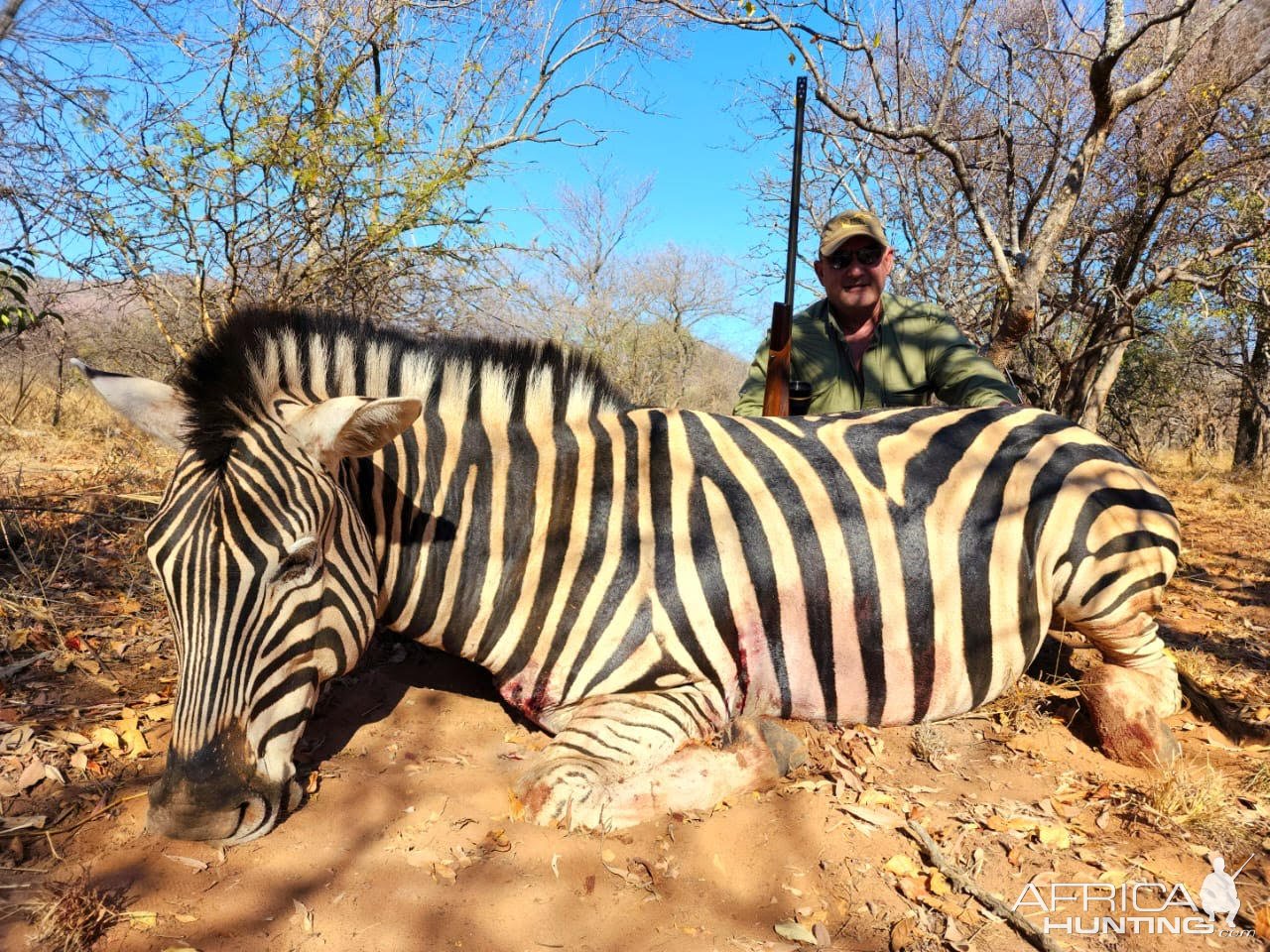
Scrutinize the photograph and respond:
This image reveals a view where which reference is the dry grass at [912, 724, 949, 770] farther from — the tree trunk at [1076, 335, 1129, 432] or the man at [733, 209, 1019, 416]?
the tree trunk at [1076, 335, 1129, 432]

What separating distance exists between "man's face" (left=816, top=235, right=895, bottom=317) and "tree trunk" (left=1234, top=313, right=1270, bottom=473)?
10.4m

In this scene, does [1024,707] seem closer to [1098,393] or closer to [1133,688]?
→ [1133,688]

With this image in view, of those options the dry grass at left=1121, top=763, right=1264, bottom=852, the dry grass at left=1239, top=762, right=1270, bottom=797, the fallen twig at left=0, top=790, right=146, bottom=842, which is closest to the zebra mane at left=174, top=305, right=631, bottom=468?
the fallen twig at left=0, top=790, right=146, bottom=842

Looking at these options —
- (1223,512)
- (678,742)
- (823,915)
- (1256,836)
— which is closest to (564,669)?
(678,742)

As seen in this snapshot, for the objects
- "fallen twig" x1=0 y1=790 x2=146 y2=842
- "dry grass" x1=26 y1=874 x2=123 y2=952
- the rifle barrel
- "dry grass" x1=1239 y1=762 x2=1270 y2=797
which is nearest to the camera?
"dry grass" x1=26 y1=874 x2=123 y2=952

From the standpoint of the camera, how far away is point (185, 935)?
169cm

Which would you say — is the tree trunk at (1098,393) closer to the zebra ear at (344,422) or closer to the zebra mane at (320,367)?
the zebra mane at (320,367)

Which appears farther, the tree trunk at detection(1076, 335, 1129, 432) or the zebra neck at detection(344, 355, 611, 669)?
the tree trunk at detection(1076, 335, 1129, 432)

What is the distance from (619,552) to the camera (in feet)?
8.41

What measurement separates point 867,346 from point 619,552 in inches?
121

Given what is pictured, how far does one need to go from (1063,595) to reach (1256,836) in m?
0.92

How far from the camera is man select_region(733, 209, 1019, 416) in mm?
4508

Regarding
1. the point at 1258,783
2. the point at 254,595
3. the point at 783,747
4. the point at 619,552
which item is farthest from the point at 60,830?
the point at 1258,783

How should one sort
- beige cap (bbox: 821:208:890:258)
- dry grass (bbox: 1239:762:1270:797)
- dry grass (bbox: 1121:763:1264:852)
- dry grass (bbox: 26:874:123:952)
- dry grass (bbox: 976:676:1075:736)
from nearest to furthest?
dry grass (bbox: 26:874:123:952), dry grass (bbox: 1121:763:1264:852), dry grass (bbox: 1239:762:1270:797), dry grass (bbox: 976:676:1075:736), beige cap (bbox: 821:208:890:258)
